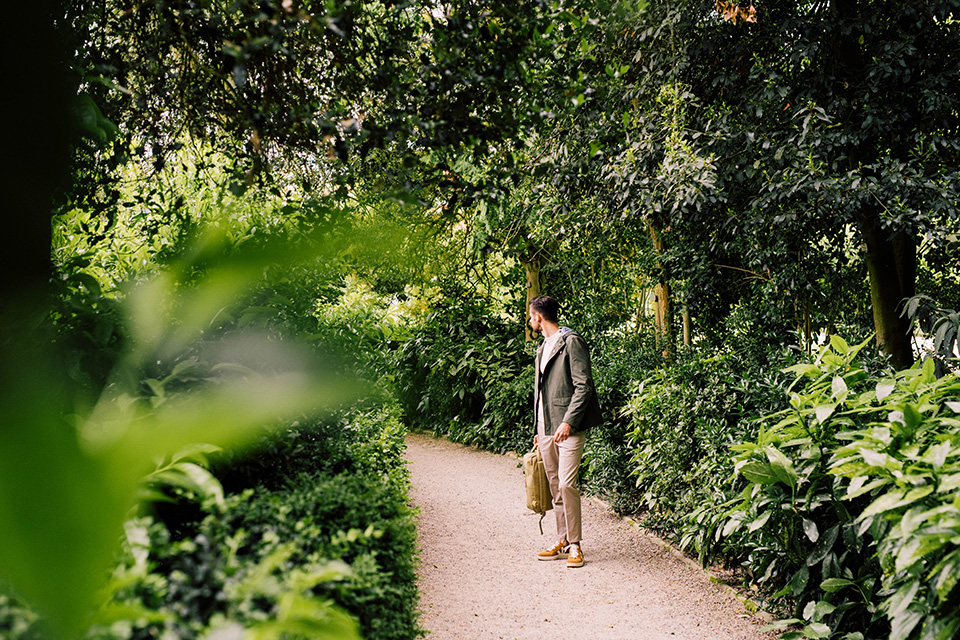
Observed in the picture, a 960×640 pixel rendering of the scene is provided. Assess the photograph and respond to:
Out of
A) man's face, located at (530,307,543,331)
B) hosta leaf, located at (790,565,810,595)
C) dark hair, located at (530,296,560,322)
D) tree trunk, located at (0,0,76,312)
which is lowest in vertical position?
hosta leaf, located at (790,565,810,595)

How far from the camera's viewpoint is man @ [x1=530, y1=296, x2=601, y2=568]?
221 inches

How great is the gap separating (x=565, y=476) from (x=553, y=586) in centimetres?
87

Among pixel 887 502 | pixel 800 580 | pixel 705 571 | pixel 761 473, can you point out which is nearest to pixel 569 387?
pixel 705 571

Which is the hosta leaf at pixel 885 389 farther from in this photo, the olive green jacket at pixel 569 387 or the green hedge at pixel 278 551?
the olive green jacket at pixel 569 387

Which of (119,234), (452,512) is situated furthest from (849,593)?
(452,512)

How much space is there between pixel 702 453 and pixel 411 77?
3822 mm

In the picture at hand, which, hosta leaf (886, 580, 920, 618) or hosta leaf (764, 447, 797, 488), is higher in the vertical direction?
hosta leaf (764, 447, 797, 488)

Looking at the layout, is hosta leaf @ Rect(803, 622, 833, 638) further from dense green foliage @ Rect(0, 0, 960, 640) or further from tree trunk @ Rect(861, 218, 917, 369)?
tree trunk @ Rect(861, 218, 917, 369)

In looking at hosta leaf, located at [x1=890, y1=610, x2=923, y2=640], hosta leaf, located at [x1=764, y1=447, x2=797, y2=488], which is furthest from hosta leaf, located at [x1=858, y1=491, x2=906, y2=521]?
hosta leaf, located at [x1=764, y1=447, x2=797, y2=488]

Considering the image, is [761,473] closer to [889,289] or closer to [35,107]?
[35,107]

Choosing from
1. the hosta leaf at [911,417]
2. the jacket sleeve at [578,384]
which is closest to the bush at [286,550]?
the jacket sleeve at [578,384]

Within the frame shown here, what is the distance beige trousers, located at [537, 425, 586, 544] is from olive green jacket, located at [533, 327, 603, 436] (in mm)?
112

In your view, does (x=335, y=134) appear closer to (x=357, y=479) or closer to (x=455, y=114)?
(x=455, y=114)

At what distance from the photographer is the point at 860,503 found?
11.2 feet
